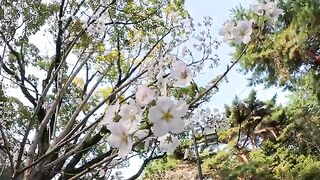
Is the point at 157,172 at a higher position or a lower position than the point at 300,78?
lower

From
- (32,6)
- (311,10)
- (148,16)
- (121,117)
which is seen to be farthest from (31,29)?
A: (121,117)

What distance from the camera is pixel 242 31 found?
174 cm

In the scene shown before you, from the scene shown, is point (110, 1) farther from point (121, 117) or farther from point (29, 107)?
point (121, 117)

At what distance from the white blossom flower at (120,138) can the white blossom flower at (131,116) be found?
0.05 feet

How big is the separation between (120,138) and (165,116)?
0.15 metres

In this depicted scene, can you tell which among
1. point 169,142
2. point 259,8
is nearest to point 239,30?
point 259,8

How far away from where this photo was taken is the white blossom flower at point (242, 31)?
172cm

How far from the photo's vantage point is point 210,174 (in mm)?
7418

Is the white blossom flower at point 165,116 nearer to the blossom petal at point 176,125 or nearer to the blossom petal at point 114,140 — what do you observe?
the blossom petal at point 176,125

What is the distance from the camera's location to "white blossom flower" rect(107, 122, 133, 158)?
117 cm

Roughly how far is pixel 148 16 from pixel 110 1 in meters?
0.89

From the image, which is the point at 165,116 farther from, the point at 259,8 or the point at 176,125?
the point at 259,8

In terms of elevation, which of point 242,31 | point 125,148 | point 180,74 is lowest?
point 125,148

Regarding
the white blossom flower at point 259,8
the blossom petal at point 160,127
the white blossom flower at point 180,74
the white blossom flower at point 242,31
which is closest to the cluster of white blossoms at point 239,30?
the white blossom flower at point 242,31
